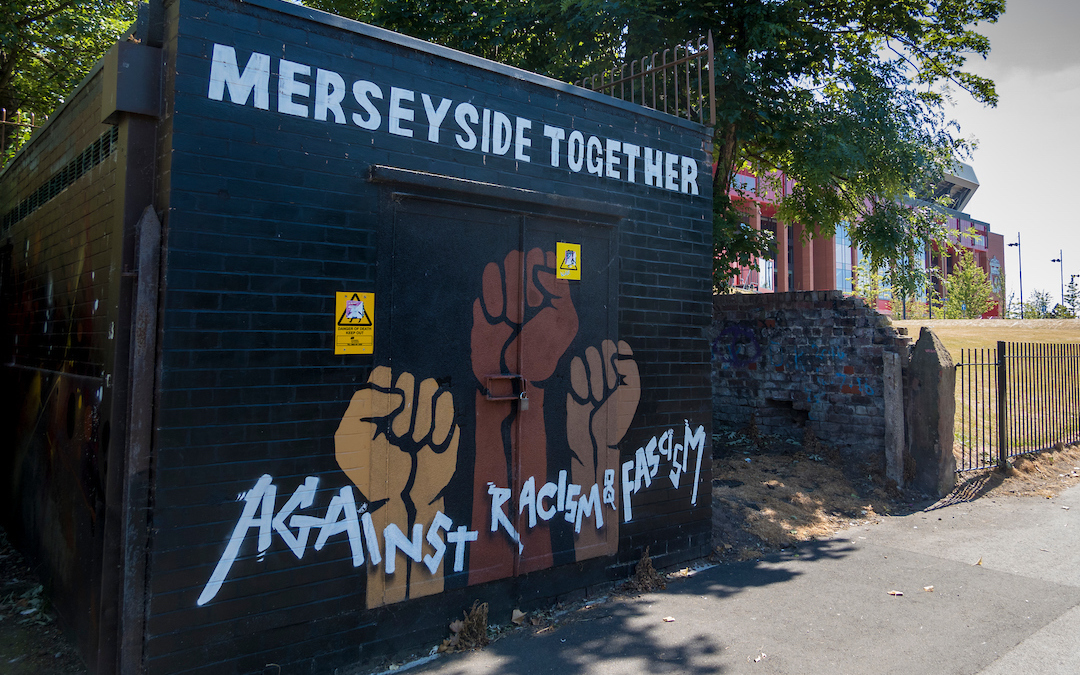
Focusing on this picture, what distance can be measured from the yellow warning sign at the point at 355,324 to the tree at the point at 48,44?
930cm

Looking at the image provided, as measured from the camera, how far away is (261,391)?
3607 millimetres

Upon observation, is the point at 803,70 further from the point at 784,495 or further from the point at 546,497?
the point at 546,497

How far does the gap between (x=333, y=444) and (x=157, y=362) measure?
0.99m

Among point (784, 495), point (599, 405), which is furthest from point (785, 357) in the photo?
point (599, 405)

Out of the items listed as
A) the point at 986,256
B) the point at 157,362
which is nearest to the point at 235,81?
the point at 157,362

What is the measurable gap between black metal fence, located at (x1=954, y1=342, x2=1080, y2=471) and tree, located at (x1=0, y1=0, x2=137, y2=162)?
44.5 feet

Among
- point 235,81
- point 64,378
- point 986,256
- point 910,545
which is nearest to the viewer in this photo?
point 235,81

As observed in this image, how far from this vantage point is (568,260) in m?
5.00

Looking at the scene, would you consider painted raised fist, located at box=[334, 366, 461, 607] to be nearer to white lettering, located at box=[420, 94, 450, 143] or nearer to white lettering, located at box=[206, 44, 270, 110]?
white lettering, located at box=[420, 94, 450, 143]

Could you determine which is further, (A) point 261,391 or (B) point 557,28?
(B) point 557,28

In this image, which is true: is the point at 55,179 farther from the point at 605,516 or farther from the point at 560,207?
the point at 605,516

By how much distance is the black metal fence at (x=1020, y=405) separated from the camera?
901cm

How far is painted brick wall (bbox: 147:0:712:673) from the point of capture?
3387 mm

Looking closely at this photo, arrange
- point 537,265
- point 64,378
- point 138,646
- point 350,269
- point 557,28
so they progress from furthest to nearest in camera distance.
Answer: point 557,28 → point 537,265 → point 64,378 → point 350,269 → point 138,646
